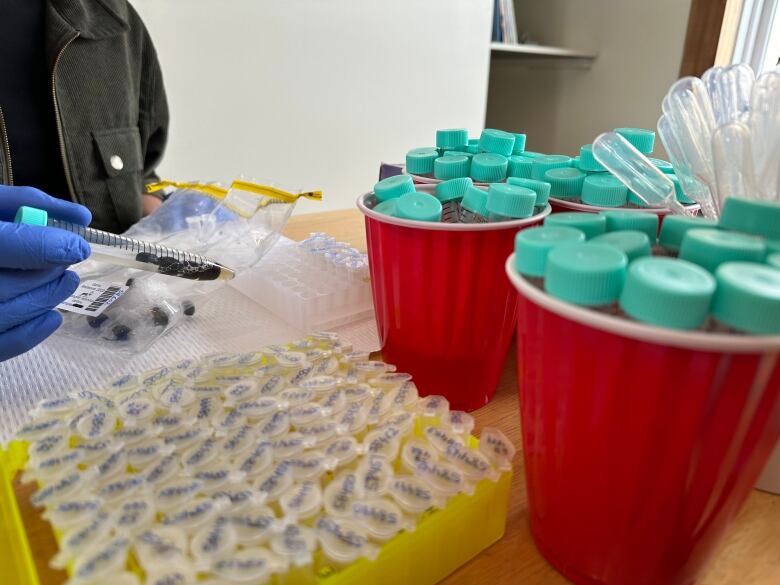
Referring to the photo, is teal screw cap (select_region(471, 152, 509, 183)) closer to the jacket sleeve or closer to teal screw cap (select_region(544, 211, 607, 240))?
teal screw cap (select_region(544, 211, 607, 240))

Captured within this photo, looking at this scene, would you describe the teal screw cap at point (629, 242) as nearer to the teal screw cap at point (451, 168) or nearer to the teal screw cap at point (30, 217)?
the teal screw cap at point (451, 168)

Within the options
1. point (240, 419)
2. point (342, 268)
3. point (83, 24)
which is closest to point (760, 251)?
point (240, 419)

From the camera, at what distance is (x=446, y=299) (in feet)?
1.15

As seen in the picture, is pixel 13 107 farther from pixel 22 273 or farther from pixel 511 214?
pixel 511 214

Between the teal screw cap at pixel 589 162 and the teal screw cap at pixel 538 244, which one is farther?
the teal screw cap at pixel 589 162

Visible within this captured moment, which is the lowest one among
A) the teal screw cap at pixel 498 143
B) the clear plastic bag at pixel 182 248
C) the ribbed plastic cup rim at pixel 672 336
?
the clear plastic bag at pixel 182 248

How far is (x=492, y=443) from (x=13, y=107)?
2.81 feet

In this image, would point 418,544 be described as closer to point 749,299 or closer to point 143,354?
point 749,299

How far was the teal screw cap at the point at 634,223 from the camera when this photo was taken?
0.90 feet

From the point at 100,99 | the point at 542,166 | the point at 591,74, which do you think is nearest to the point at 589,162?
the point at 542,166

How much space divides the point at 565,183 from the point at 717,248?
0.62 feet

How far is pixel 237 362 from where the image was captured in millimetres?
367

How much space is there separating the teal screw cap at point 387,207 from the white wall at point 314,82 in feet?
2.96

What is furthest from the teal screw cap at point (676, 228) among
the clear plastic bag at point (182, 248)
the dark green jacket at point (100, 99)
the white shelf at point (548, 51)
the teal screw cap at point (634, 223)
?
the white shelf at point (548, 51)
